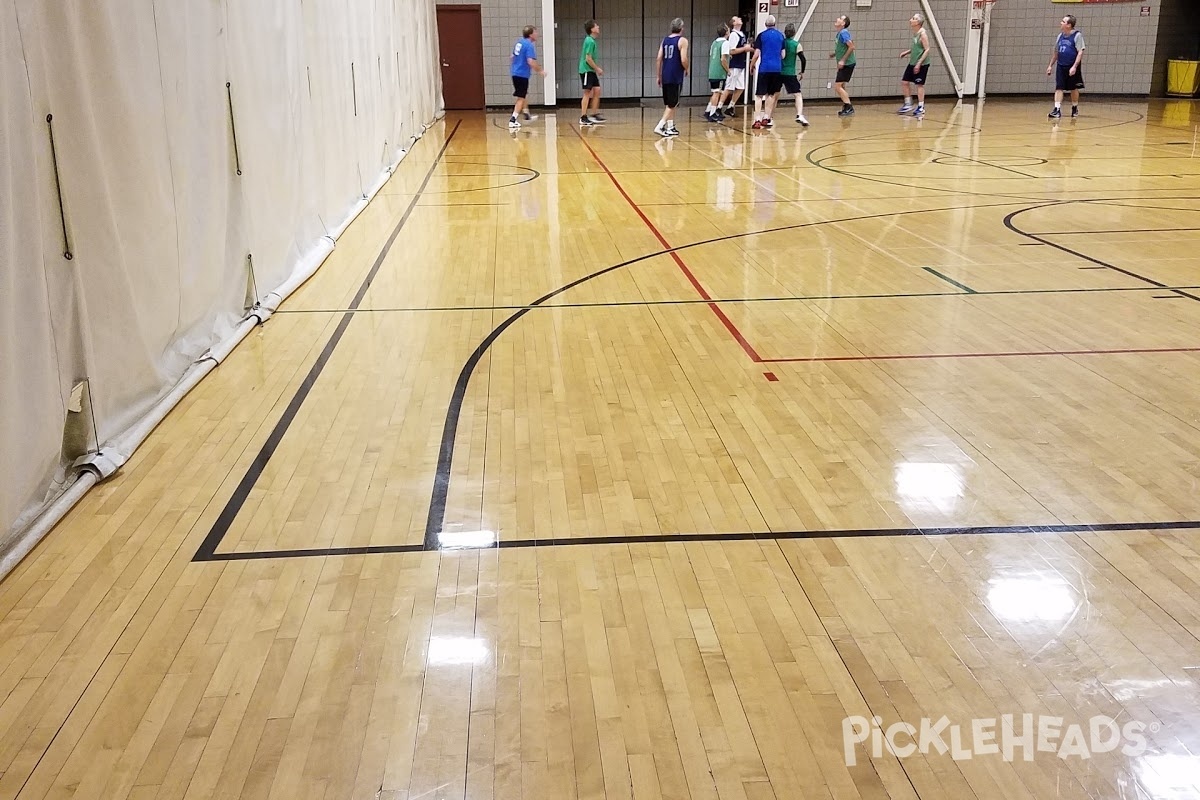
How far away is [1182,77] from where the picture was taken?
68.1 feet

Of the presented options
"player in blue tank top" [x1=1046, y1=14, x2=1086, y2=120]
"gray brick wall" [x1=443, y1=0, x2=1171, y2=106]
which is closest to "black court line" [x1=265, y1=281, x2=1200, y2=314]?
"player in blue tank top" [x1=1046, y1=14, x2=1086, y2=120]

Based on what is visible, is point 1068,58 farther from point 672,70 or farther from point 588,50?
point 588,50

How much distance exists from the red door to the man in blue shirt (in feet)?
21.6

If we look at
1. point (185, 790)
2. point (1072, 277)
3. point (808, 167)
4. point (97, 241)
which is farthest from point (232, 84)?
point (808, 167)

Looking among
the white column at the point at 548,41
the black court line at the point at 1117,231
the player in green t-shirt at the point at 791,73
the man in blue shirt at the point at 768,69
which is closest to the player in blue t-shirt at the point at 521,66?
the white column at the point at 548,41

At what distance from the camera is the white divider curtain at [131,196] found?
3484mm

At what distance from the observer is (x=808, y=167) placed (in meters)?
12.2

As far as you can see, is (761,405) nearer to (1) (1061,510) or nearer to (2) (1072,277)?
(1) (1061,510)

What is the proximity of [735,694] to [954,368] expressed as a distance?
118 inches

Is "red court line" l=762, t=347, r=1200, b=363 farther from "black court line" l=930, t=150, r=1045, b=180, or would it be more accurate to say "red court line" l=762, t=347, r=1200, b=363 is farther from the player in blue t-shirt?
the player in blue t-shirt

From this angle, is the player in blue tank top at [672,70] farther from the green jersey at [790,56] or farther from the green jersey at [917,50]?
the green jersey at [917,50]

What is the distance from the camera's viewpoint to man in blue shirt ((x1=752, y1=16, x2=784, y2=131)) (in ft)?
52.4


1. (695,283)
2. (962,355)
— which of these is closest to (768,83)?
(695,283)

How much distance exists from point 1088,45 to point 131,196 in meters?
21.5
